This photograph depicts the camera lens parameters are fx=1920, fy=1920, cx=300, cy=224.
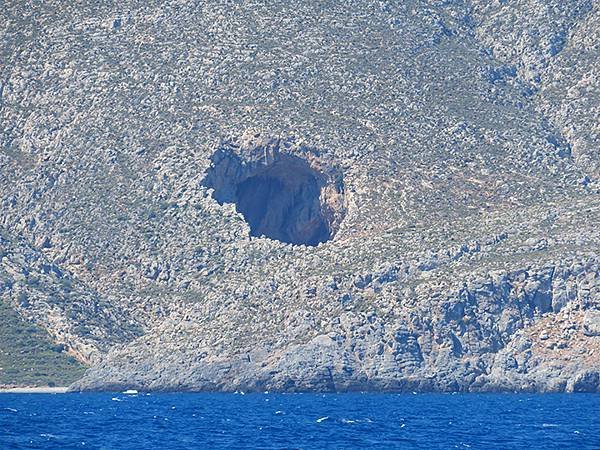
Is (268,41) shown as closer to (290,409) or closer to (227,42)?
(227,42)

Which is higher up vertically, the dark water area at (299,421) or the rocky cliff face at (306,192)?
A: the rocky cliff face at (306,192)

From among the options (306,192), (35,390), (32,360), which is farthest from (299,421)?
(306,192)

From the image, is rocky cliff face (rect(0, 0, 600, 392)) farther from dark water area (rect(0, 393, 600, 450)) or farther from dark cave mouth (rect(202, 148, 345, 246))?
dark water area (rect(0, 393, 600, 450))

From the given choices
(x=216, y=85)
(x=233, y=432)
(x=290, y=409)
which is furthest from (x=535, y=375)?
(x=216, y=85)

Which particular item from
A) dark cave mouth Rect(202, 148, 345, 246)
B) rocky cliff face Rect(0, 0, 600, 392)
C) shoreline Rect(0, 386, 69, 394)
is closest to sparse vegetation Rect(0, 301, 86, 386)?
shoreline Rect(0, 386, 69, 394)

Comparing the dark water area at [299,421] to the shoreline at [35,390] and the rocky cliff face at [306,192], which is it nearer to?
the shoreline at [35,390]

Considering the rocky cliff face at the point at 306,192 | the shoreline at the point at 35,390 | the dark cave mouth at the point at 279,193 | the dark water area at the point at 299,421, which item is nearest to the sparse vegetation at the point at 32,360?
the shoreline at the point at 35,390
